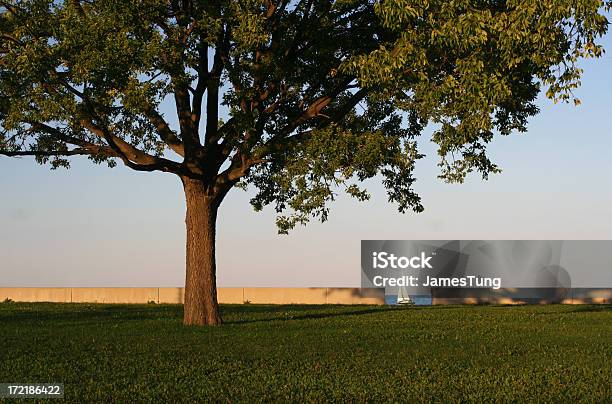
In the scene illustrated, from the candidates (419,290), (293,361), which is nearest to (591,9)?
(293,361)

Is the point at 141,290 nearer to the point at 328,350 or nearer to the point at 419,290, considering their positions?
the point at 419,290

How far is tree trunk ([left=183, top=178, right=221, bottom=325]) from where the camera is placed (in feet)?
92.8

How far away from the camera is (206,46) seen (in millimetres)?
26703

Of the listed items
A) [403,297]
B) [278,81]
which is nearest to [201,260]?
[278,81]

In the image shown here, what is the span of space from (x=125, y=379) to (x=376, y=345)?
7871 millimetres

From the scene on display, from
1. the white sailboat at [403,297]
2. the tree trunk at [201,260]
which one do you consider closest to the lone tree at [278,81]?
the tree trunk at [201,260]

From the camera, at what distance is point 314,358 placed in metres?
18.4

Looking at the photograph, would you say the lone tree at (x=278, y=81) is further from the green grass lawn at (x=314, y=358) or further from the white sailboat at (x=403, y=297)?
the white sailboat at (x=403, y=297)

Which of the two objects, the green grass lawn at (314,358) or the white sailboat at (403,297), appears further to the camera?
the white sailboat at (403,297)

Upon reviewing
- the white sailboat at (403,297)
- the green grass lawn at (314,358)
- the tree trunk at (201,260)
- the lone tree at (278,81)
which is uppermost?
the lone tree at (278,81)

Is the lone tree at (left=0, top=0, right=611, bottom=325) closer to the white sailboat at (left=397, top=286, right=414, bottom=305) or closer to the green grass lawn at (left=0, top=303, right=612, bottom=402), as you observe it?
the green grass lawn at (left=0, top=303, right=612, bottom=402)

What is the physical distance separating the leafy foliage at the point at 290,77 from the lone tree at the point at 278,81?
6 centimetres

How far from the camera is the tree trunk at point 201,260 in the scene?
28.3 metres

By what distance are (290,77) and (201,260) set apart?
21.2 ft
